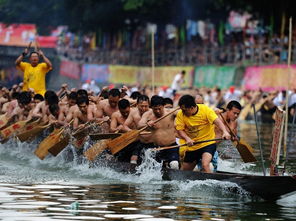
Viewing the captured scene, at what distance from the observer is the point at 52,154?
19469mm

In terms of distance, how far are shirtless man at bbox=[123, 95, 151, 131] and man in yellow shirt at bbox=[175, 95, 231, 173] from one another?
210 centimetres

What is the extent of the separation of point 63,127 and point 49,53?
130 feet

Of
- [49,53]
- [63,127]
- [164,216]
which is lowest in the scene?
[164,216]

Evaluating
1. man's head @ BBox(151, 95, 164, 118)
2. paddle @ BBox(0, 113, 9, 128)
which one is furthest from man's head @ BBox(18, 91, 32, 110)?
man's head @ BBox(151, 95, 164, 118)

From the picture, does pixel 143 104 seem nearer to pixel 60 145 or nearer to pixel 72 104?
pixel 60 145

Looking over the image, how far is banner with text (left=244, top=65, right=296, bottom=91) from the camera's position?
38188 mm

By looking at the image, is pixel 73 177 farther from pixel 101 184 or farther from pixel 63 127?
pixel 63 127

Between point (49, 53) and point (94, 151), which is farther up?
point (49, 53)

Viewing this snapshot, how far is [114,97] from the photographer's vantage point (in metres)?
18.9

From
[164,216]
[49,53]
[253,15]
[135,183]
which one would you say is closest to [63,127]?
[135,183]

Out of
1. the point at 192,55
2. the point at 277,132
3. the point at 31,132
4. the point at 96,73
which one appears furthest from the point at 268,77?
the point at 277,132

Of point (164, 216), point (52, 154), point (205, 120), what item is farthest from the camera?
point (52, 154)

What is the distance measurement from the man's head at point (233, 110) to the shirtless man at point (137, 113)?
143cm

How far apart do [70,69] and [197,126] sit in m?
45.1
